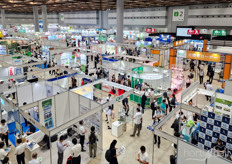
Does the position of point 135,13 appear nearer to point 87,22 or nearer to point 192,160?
point 87,22

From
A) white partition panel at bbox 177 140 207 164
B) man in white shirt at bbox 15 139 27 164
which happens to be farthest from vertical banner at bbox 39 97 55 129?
white partition panel at bbox 177 140 207 164

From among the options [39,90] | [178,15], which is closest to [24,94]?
[39,90]

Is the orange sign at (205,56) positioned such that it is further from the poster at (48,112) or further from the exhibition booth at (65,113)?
the poster at (48,112)

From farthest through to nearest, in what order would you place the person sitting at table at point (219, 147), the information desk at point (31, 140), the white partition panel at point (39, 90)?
the white partition panel at point (39, 90) < the information desk at point (31, 140) < the person sitting at table at point (219, 147)

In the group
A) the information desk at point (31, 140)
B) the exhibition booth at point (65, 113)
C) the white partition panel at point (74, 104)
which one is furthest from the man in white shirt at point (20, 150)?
the white partition panel at point (74, 104)

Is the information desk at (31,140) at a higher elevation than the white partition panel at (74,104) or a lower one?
lower

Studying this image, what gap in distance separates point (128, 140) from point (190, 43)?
19.7 metres

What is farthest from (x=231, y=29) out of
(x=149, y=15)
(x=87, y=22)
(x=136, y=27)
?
(x=87, y=22)

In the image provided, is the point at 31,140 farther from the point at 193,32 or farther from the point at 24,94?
the point at 193,32

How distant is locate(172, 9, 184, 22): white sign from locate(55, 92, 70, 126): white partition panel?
28496 millimetres

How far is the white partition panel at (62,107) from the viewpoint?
7.74 m

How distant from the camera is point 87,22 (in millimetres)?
47281

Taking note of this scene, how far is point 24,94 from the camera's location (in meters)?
9.23

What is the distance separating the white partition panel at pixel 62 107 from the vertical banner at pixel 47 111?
0.20 meters
